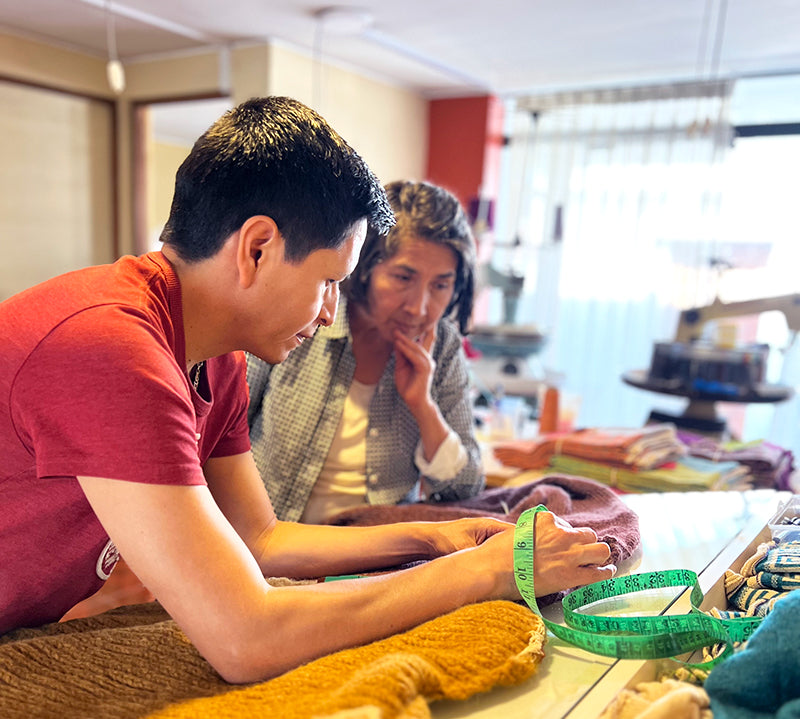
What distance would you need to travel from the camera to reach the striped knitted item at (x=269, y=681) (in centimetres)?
64

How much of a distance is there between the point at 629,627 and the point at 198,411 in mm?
590

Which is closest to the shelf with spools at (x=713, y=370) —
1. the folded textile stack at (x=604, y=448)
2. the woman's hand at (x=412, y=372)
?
the folded textile stack at (x=604, y=448)

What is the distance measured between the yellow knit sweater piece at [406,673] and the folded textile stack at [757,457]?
170 centimetres

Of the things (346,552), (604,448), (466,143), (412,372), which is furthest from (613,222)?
(346,552)

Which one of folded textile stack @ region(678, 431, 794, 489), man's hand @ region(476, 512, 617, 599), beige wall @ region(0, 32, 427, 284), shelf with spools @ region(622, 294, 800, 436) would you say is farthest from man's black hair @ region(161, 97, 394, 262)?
beige wall @ region(0, 32, 427, 284)

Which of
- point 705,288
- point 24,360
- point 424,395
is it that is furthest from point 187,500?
point 705,288

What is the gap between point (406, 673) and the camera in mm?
645

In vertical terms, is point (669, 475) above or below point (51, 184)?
below

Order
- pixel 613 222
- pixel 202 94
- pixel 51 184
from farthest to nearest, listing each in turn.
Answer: pixel 613 222
pixel 51 184
pixel 202 94

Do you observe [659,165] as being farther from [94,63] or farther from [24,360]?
[24,360]

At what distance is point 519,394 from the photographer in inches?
125

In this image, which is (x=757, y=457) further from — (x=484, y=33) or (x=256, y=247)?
(x=484, y=33)

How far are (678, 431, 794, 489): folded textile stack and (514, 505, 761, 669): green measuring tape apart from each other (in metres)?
1.48

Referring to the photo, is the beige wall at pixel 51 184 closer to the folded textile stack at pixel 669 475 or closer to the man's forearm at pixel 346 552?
the folded textile stack at pixel 669 475
